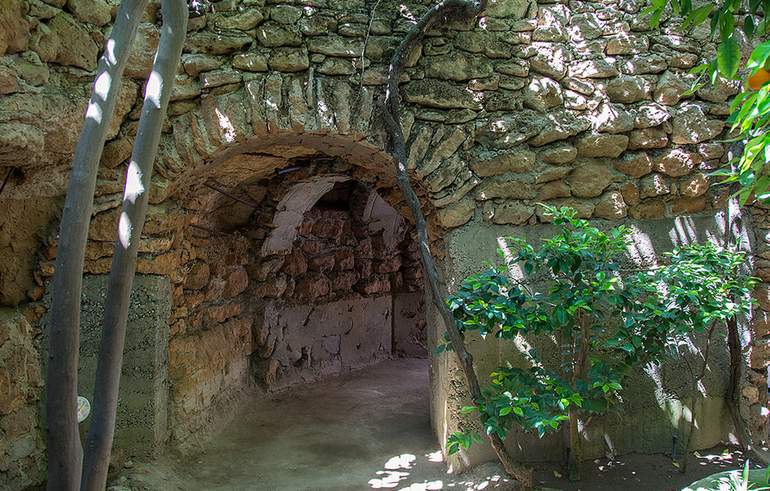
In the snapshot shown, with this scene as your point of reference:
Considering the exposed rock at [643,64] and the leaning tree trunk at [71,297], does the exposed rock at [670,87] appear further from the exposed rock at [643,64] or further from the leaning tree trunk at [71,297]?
the leaning tree trunk at [71,297]

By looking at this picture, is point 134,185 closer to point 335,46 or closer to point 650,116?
point 335,46

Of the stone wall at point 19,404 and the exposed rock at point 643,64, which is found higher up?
the exposed rock at point 643,64

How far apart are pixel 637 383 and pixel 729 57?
1990 millimetres

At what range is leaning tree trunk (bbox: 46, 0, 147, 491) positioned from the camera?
4.04 ft

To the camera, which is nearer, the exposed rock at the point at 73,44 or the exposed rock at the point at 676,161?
the exposed rock at the point at 73,44

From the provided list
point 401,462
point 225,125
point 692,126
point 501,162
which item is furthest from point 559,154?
point 401,462

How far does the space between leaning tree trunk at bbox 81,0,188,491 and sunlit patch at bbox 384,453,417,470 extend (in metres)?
2.08

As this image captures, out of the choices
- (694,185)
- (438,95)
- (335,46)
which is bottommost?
(694,185)

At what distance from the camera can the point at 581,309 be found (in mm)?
2432

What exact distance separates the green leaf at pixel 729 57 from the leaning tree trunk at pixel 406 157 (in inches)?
59.6

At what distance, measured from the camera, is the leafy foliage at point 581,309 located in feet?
7.49

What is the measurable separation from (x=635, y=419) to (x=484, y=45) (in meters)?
2.13

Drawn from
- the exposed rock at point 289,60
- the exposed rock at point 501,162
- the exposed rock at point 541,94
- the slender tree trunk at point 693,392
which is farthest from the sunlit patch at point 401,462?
the exposed rock at point 289,60

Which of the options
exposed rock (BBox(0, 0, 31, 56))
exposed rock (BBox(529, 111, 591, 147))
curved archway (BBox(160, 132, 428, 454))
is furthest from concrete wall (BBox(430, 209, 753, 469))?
exposed rock (BBox(0, 0, 31, 56))
